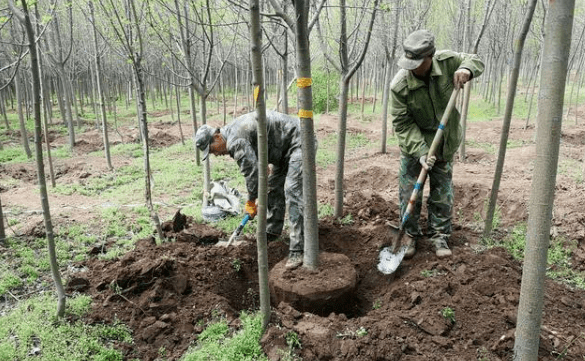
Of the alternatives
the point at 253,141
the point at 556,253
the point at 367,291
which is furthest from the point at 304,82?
Answer: the point at 556,253

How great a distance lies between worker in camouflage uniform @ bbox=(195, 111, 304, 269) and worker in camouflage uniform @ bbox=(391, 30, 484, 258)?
3.37 ft

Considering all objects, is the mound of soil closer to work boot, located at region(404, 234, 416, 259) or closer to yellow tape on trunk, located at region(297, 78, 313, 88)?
work boot, located at region(404, 234, 416, 259)

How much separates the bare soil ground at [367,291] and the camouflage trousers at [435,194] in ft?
0.73

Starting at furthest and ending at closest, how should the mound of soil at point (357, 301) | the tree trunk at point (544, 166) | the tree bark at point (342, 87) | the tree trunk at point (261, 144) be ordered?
the tree bark at point (342, 87) < the mound of soil at point (357, 301) < the tree trunk at point (261, 144) < the tree trunk at point (544, 166)

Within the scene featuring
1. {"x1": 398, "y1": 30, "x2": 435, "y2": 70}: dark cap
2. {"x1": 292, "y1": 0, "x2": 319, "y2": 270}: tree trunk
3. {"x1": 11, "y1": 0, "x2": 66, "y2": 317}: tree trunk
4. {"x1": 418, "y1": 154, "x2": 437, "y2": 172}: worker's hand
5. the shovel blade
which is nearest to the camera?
{"x1": 11, "y1": 0, "x2": 66, "y2": 317}: tree trunk

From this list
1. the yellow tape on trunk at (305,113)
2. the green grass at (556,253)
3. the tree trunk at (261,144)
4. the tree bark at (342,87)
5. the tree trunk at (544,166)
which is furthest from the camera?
the tree bark at (342,87)

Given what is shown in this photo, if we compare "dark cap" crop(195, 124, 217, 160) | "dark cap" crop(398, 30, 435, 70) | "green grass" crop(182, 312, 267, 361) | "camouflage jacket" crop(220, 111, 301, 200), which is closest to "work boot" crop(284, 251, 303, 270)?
"camouflage jacket" crop(220, 111, 301, 200)

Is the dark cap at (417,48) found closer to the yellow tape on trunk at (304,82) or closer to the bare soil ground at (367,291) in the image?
the yellow tape on trunk at (304,82)

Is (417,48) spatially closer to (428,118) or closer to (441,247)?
(428,118)

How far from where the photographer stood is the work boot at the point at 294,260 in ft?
12.6

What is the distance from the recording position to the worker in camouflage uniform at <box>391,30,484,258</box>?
350 centimetres

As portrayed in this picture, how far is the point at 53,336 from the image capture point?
3.03 meters

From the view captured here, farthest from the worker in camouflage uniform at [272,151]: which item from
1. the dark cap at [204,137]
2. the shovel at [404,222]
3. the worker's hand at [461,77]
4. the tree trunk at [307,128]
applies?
the worker's hand at [461,77]

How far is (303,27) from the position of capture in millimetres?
3143
